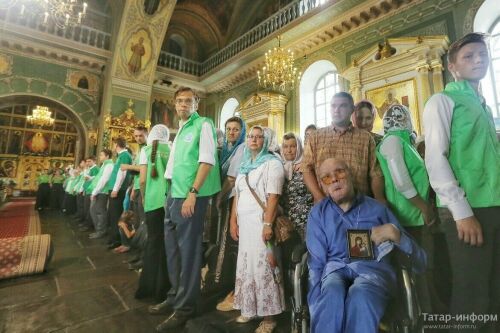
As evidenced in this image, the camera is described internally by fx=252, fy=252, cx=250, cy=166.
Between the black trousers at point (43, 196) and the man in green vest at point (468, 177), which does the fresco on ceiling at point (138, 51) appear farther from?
the man in green vest at point (468, 177)

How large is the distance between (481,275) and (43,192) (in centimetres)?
1176

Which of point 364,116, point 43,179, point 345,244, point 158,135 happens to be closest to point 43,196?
point 43,179

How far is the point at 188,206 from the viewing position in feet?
5.68

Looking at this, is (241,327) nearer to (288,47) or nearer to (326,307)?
(326,307)

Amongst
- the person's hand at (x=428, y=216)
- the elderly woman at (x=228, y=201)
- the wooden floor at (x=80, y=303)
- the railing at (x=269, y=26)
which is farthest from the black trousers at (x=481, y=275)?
the railing at (x=269, y=26)

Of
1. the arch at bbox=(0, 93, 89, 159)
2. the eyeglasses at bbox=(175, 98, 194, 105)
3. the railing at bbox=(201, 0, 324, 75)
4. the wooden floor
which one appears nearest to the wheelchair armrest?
the wooden floor

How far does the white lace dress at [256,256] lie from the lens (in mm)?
1674

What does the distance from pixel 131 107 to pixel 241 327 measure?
9.98m

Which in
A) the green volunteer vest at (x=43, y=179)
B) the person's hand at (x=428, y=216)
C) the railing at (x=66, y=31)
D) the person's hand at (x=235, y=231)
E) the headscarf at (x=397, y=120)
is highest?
the railing at (x=66, y=31)

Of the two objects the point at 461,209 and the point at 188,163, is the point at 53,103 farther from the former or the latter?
the point at 461,209

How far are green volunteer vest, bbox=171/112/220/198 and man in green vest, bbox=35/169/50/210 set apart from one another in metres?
10.00

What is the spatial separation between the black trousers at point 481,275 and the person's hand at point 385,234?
12.4 inches

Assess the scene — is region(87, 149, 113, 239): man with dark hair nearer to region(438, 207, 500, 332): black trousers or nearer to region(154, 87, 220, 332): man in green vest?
region(154, 87, 220, 332): man in green vest

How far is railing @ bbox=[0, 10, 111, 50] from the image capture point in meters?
8.52
